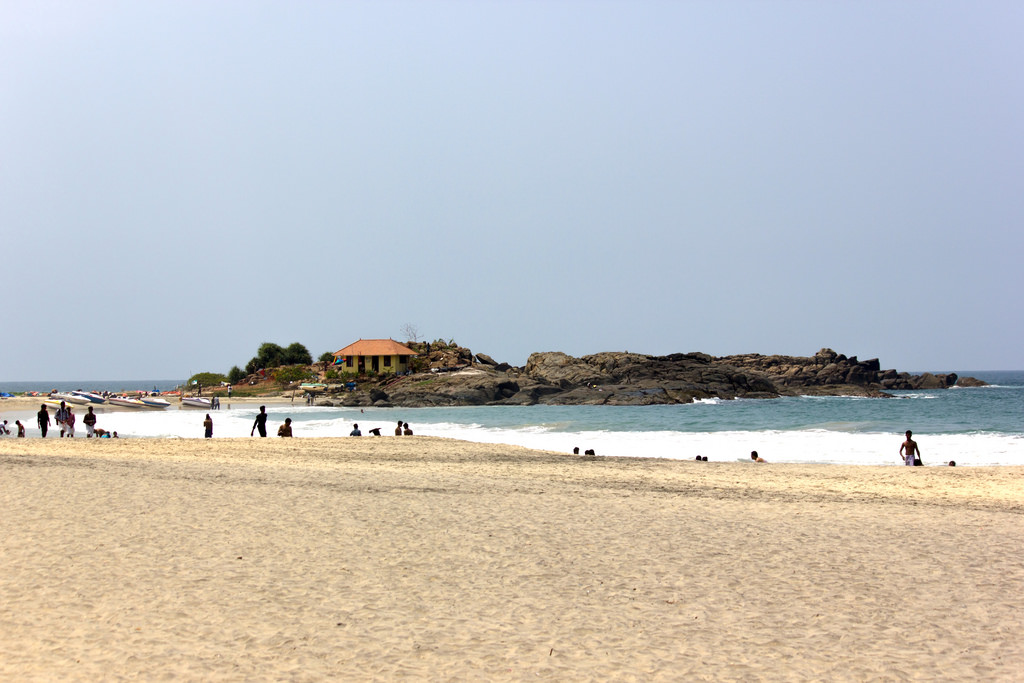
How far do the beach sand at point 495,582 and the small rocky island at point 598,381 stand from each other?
183 ft

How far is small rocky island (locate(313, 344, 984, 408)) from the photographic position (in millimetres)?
72250

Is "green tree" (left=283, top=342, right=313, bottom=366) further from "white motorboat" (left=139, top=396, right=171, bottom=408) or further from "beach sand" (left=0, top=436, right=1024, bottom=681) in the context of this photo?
"beach sand" (left=0, top=436, right=1024, bottom=681)

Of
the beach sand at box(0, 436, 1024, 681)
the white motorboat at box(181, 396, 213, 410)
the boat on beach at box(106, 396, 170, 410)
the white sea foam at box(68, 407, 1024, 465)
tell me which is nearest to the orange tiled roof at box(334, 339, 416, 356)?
the white motorboat at box(181, 396, 213, 410)

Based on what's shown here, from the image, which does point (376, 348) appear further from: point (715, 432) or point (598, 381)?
point (715, 432)

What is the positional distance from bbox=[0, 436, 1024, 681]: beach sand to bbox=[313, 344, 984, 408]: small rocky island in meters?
55.8

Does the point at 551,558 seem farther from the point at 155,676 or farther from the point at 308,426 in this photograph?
the point at 308,426

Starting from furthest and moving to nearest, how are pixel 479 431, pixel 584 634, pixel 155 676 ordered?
pixel 479 431 → pixel 584 634 → pixel 155 676

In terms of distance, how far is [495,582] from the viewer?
8.55m

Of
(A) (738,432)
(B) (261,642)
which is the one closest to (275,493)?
(B) (261,642)

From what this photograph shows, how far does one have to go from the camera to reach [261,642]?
6.66 meters

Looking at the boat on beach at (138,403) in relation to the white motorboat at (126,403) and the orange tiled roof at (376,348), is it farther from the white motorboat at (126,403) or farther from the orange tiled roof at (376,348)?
the orange tiled roof at (376,348)

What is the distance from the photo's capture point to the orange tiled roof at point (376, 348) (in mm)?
92438

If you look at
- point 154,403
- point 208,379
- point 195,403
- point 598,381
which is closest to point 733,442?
point 598,381

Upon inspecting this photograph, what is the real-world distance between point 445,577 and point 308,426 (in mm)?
37526
